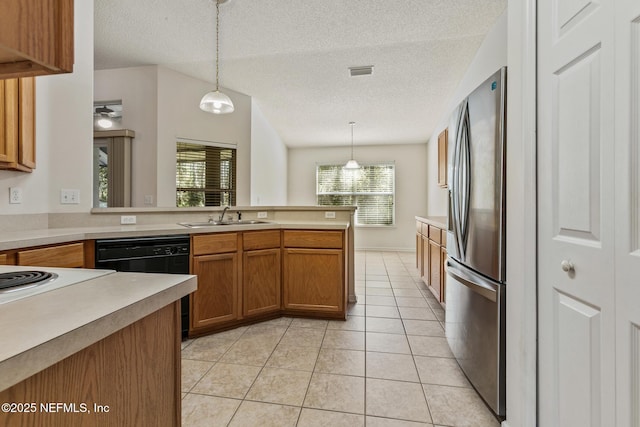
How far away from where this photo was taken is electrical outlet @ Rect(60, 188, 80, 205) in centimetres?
224

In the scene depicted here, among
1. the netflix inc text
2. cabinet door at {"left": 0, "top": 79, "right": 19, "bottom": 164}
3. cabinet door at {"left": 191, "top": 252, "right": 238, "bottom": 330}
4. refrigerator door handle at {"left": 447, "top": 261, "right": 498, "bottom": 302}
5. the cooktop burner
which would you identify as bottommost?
cabinet door at {"left": 191, "top": 252, "right": 238, "bottom": 330}

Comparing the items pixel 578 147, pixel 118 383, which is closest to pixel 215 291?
pixel 118 383

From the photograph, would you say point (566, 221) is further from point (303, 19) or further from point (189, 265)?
point (303, 19)

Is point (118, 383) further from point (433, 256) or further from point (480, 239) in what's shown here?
point (433, 256)

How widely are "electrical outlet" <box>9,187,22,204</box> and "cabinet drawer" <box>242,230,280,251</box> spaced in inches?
61.5

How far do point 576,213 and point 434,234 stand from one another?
86.1 inches

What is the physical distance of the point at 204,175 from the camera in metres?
3.98

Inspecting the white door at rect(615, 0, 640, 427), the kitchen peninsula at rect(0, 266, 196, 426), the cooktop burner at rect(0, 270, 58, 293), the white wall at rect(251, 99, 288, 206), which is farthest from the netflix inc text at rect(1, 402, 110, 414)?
the white wall at rect(251, 99, 288, 206)

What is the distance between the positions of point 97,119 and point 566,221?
5.33 m

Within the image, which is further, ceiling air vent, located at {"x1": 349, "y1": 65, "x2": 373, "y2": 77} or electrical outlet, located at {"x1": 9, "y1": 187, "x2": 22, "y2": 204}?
ceiling air vent, located at {"x1": 349, "y1": 65, "x2": 373, "y2": 77}

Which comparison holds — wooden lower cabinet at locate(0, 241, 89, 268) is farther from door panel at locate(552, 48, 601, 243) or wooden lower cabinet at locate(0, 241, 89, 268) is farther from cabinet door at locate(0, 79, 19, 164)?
door panel at locate(552, 48, 601, 243)

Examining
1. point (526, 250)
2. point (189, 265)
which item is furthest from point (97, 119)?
point (526, 250)

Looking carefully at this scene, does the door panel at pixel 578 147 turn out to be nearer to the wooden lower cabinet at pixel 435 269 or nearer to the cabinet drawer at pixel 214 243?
the wooden lower cabinet at pixel 435 269

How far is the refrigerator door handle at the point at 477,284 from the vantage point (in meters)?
1.47
